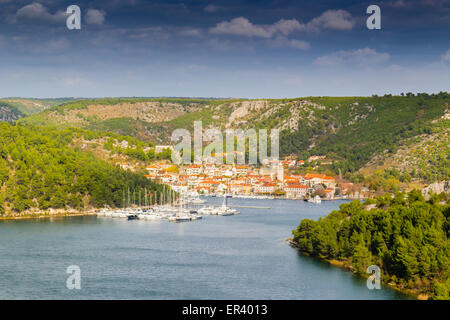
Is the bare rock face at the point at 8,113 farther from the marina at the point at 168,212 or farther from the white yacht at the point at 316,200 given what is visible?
the white yacht at the point at 316,200

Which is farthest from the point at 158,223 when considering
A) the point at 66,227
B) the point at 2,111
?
the point at 2,111

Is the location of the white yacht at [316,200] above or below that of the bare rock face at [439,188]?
below

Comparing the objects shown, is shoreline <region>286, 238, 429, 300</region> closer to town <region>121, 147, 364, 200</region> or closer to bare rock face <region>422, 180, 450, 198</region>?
bare rock face <region>422, 180, 450, 198</region>

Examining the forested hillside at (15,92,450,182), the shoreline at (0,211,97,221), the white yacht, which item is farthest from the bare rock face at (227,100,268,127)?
the shoreline at (0,211,97,221)

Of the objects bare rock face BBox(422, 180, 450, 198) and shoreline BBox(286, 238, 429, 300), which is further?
bare rock face BBox(422, 180, 450, 198)

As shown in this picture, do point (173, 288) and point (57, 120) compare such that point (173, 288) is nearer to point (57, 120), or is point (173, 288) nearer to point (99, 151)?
point (99, 151)

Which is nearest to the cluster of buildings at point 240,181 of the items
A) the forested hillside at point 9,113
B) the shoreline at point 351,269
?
the shoreline at point 351,269
